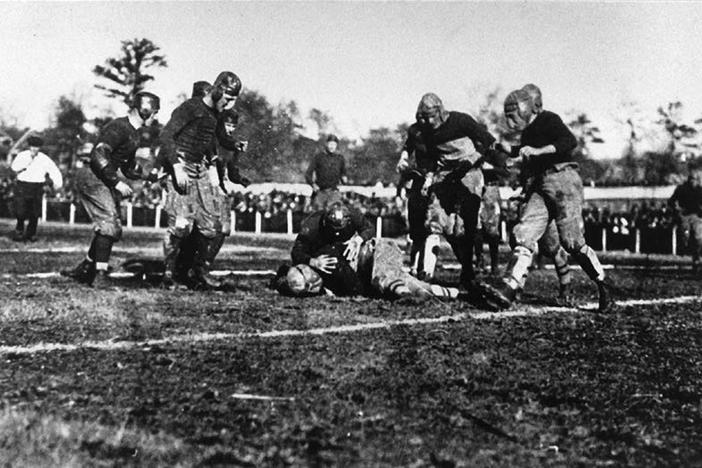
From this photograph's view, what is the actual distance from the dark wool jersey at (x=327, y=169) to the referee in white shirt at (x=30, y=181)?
5792 millimetres

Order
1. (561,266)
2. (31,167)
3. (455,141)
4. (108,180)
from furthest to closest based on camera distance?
(31,167) < (455,141) < (108,180) < (561,266)

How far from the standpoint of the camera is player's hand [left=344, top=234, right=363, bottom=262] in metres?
7.88

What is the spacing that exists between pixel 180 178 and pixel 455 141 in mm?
3094

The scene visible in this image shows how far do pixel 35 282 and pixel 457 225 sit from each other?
185 inches

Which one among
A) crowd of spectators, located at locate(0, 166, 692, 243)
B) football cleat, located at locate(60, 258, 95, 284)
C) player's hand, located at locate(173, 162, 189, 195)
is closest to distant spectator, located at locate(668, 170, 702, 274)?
crowd of spectators, located at locate(0, 166, 692, 243)

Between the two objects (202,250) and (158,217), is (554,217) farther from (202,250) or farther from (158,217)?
(158,217)

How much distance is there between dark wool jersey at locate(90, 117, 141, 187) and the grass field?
1.84m

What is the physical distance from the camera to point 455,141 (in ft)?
30.2

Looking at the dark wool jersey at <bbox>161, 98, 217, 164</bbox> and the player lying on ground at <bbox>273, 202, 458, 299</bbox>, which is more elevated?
the dark wool jersey at <bbox>161, 98, 217, 164</bbox>

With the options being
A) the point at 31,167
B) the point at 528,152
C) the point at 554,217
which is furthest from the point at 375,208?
the point at 528,152

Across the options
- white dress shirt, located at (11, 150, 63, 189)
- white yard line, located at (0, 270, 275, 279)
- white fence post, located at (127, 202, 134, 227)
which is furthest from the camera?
white fence post, located at (127, 202, 134, 227)

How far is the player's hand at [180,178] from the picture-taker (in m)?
8.32

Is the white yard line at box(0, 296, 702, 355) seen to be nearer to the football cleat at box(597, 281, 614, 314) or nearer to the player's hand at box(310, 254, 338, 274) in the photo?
the football cleat at box(597, 281, 614, 314)

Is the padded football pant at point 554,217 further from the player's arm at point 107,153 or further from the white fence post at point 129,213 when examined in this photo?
the white fence post at point 129,213
